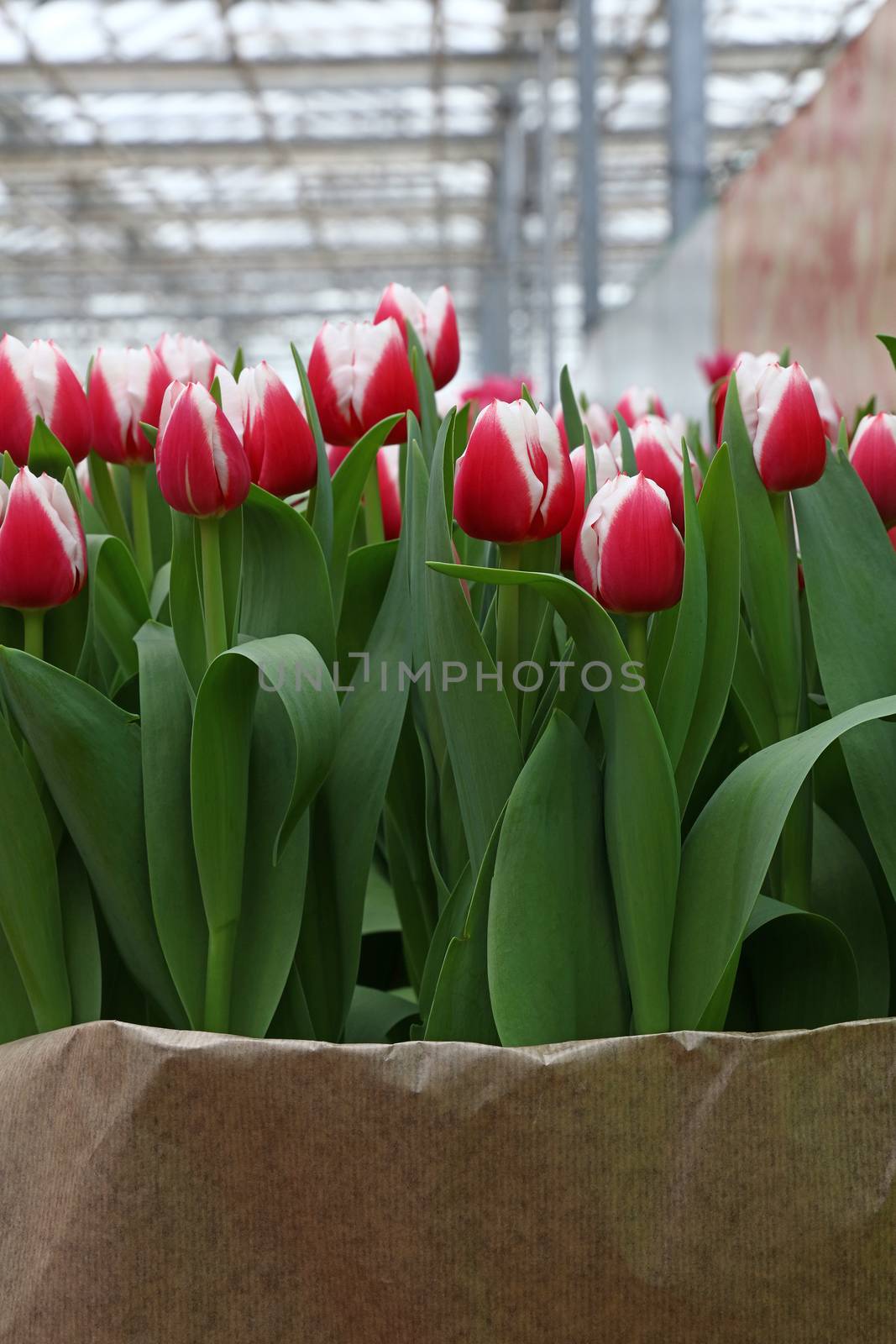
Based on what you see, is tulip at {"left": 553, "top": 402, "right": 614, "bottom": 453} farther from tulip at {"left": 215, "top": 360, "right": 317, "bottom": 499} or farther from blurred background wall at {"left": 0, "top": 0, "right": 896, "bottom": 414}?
blurred background wall at {"left": 0, "top": 0, "right": 896, "bottom": 414}

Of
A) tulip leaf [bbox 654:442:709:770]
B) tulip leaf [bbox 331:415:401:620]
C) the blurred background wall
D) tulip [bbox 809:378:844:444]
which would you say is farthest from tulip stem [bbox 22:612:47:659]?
the blurred background wall

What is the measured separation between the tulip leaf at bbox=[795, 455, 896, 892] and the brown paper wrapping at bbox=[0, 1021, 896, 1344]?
0.12 meters

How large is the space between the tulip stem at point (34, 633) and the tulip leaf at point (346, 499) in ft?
0.38

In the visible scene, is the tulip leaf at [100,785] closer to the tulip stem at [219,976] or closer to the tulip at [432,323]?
the tulip stem at [219,976]

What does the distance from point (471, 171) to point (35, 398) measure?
1028 cm

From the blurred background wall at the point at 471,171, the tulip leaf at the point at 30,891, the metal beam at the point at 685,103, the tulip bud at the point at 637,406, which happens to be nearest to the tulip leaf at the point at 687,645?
the tulip leaf at the point at 30,891

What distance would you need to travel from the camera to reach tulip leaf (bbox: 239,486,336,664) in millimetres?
470

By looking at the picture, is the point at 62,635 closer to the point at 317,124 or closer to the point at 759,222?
the point at 759,222

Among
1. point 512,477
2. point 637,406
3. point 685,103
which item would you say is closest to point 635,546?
point 512,477

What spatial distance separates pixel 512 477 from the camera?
409mm

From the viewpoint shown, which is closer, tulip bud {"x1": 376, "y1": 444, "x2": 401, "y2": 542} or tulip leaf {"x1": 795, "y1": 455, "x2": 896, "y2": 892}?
tulip leaf {"x1": 795, "y1": 455, "x2": 896, "y2": 892}

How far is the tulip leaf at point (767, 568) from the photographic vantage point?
19.3 inches

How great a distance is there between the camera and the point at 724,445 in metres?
0.44

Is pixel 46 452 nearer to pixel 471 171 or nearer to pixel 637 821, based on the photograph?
pixel 637 821
